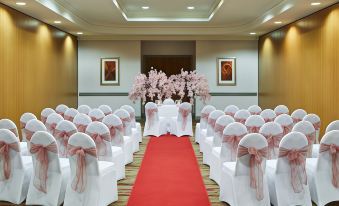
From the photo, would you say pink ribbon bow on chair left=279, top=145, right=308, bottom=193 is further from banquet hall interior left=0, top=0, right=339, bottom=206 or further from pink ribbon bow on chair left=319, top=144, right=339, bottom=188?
pink ribbon bow on chair left=319, top=144, right=339, bottom=188

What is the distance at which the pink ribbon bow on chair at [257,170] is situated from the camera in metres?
4.36

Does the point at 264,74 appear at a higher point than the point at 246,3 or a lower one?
lower

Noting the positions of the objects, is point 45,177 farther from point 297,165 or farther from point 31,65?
point 31,65

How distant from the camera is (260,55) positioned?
16047mm

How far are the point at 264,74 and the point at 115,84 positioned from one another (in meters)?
5.78

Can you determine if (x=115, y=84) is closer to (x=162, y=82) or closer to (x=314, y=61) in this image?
(x=162, y=82)

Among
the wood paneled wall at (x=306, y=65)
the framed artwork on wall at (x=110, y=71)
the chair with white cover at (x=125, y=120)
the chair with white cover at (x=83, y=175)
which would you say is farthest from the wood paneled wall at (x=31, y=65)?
the wood paneled wall at (x=306, y=65)

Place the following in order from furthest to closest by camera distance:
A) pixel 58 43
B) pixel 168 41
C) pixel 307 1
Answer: pixel 168 41 < pixel 58 43 < pixel 307 1

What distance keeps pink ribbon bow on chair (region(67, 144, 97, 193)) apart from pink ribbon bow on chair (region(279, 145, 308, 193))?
206 cm

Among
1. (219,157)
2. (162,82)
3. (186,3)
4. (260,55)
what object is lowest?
(219,157)

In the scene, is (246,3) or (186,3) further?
(186,3)

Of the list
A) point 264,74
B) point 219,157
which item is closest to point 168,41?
→ point 264,74

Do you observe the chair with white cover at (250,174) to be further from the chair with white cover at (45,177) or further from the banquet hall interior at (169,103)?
the chair with white cover at (45,177)

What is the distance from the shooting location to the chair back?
21.4ft
